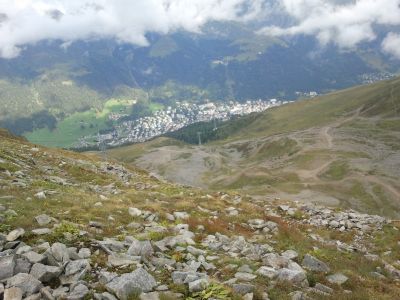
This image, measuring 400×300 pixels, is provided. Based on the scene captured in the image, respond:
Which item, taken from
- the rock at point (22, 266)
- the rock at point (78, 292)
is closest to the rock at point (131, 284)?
the rock at point (78, 292)

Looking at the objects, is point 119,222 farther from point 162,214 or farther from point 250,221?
point 250,221

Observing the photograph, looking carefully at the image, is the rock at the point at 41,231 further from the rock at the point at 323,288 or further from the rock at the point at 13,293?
the rock at the point at 323,288

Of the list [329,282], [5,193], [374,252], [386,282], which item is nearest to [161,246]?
[329,282]

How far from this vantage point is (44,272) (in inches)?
581

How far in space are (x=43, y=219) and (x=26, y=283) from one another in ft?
27.3

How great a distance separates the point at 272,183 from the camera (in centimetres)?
18950

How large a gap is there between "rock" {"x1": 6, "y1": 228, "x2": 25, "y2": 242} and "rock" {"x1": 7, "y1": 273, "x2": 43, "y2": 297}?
14.9ft

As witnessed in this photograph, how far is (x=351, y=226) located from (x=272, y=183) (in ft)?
507

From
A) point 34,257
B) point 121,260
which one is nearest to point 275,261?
point 121,260

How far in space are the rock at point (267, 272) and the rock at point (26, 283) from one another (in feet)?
27.6

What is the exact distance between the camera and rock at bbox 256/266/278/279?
A: 17797 millimetres

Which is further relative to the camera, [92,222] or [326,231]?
[326,231]

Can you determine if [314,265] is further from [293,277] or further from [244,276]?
[244,276]

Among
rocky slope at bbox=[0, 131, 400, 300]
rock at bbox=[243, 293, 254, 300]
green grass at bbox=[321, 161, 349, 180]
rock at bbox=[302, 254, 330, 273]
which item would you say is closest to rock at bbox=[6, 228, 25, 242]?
rocky slope at bbox=[0, 131, 400, 300]
